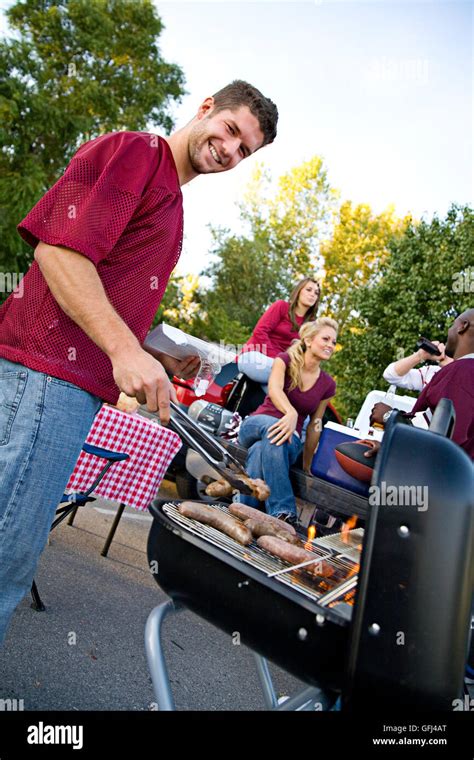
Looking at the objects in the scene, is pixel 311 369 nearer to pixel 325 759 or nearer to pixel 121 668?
pixel 121 668

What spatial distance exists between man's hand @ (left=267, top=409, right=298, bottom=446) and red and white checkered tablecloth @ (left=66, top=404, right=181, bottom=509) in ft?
2.60

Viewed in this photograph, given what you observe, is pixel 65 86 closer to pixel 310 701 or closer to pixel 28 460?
pixel 28 460

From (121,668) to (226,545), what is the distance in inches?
72.5

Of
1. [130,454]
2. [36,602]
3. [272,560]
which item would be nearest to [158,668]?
[272,560]

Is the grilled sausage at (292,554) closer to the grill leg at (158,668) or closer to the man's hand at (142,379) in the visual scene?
the grill leg at (158,668)

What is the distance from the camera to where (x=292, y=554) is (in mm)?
1658

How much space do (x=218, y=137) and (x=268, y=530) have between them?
4.07 ft

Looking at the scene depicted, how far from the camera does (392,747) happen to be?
135cm

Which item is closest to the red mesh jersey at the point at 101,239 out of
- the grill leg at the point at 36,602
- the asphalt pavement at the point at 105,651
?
the asphalt pavement at the point at 105,651

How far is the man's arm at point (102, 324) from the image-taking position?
148 centimetres

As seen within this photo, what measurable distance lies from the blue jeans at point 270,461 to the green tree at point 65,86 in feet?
39.1

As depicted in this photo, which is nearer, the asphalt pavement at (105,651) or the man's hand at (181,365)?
the man's hand at (181,365)

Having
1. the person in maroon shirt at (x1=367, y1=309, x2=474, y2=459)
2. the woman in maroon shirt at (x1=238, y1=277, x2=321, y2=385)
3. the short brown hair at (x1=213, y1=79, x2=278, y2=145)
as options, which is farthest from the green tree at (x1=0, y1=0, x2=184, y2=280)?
the short brown hair at (x1=213, y1=79, x2=278, y2=145)

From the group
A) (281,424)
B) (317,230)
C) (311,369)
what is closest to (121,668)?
(281,424)
